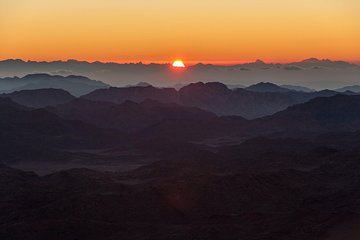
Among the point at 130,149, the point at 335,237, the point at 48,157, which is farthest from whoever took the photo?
the point at 130,149

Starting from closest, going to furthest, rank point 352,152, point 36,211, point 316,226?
1. point 316,226
2. point 36,211
3. point 352,152

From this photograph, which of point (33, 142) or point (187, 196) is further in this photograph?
point (33, 142)

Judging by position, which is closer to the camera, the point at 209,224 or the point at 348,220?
the point at 348,220

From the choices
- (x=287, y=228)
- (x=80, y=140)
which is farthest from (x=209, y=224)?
(x=80, y=140)

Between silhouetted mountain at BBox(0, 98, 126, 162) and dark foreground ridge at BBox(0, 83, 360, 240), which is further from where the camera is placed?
silhouetted mountain at BBox(0, 98, 126, 162)

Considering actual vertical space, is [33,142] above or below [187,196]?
below

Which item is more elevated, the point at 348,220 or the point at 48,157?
the point at 348,220

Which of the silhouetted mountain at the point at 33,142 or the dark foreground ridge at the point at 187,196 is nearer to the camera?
the dark foreground ridge at the point at 187,196

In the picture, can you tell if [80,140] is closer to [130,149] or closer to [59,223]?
[130,149]

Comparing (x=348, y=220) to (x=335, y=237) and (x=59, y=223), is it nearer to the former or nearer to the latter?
(x=335, y=237)
